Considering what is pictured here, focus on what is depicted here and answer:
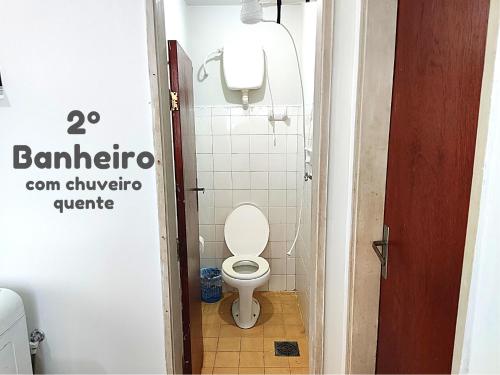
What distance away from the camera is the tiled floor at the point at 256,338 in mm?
2057

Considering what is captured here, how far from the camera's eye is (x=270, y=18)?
8.44ft

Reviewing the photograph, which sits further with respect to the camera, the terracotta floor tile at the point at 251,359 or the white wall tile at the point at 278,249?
the white wall tile at the point at 278,249

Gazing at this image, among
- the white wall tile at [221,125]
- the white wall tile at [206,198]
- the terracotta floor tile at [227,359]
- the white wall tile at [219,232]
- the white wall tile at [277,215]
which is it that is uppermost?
the white wall tile at [221,125]

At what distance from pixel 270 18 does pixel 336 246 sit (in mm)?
2074

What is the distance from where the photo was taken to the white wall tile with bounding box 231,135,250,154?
8.89 feet

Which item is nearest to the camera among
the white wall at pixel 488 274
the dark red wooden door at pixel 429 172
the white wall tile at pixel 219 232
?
the white wall at pixel 488 274

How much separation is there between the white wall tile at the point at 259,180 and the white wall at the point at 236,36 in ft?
1.95

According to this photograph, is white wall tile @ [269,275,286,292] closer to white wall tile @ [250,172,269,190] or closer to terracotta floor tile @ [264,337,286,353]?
terracotta floor tile @ [264,337,286,353]

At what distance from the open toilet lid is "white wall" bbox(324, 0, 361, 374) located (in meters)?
1.43

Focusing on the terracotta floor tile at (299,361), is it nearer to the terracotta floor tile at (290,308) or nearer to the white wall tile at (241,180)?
the terracotta floor tile at (290,308)

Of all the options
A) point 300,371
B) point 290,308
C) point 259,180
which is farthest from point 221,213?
point 300,371

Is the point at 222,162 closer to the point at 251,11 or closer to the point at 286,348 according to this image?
the point at 251,11

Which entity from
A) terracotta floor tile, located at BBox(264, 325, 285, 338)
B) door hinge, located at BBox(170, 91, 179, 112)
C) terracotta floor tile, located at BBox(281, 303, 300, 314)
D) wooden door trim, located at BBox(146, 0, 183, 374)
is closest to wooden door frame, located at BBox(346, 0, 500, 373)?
wooden door trim, located at BBox(146, 0, 183, 374)

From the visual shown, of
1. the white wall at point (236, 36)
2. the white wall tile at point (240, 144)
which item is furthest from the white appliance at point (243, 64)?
the white wall tile at point (240, 144)
